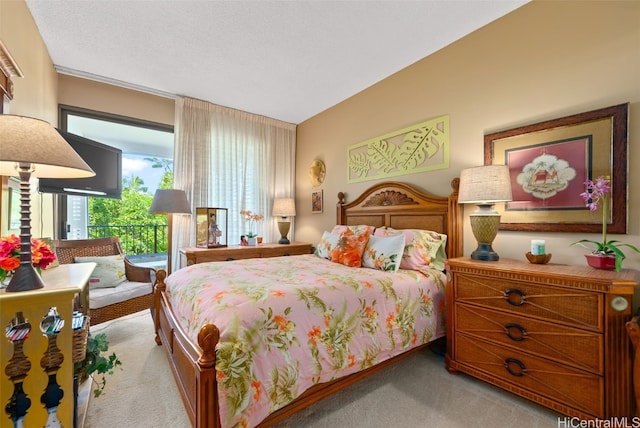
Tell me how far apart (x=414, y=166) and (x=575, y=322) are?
1.81m

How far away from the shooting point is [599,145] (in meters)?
1.72

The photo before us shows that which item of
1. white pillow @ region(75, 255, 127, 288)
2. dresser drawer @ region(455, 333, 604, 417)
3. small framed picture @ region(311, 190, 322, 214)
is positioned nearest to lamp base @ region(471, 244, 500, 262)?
dresser drawer @ region(455, 333, 604, 417)

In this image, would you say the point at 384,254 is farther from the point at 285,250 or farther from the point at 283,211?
the point at 283,211

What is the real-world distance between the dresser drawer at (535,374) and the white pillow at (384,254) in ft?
2.26

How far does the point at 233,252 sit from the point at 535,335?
2.96m

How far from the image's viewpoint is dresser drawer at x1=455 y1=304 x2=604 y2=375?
1.41 meters

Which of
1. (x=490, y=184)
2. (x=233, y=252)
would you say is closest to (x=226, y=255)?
(x=233, y=252)

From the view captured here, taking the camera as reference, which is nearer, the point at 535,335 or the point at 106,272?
the point at 535,335

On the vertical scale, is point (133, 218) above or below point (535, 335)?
above

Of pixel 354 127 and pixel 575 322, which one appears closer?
pixel 575 322

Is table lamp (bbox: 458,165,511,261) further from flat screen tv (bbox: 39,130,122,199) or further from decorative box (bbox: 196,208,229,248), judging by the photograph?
flat screen tv (bbox: 39,130,122,199)

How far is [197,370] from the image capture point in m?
1.16

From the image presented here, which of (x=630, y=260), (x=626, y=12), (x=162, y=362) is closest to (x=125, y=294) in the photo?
(x=162, y=362)

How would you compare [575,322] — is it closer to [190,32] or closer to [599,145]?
[599,145]
